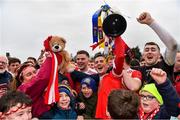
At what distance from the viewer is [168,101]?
290cm

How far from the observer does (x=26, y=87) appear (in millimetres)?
3973

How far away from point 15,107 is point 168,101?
1245mm

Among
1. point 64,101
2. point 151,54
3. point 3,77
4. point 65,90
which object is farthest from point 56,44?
point 151,54

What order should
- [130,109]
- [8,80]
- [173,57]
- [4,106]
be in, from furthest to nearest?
[8,80]
[173,57]
[4,106]
[130,109]

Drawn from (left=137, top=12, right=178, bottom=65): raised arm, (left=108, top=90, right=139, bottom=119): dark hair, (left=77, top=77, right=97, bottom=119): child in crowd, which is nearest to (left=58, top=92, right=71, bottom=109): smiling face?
(left=77, top=77, right=97, bottom=119): child in crowd

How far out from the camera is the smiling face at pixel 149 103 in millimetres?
3203

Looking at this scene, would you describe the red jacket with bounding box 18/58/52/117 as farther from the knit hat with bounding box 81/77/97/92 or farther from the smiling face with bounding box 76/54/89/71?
the smiling face with bounding box 76/54/89/71

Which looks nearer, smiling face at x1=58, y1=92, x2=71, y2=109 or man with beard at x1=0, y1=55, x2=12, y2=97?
smiling face at x1=58, y1=92, x2=71, y2=109

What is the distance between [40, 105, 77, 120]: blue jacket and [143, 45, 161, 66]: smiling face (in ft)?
3.74

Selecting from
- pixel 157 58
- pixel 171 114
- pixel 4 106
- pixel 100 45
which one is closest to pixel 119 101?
pixel 4 106

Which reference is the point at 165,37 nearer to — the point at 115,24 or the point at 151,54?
the point at 115,24

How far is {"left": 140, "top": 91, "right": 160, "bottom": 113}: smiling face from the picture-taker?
3203mm

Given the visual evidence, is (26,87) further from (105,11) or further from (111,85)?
(105,11)

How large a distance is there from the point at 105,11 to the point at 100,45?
520 millimetres
